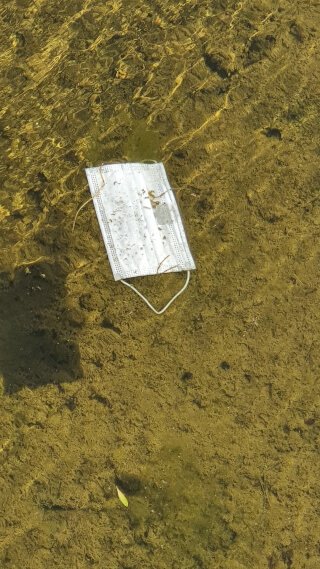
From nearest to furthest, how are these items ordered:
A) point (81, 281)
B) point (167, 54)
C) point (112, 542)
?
point (112, 542), point (81, 281), point (167, 54)

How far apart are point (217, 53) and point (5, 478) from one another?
109 inches

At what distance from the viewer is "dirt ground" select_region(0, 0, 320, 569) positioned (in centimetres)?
262

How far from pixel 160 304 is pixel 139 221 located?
0.50 meters

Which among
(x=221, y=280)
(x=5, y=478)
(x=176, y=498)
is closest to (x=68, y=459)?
(x=5, y=478)

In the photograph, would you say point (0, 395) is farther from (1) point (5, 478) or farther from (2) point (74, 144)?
(2) point (74, 144)

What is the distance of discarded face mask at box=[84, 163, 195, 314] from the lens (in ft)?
9.26

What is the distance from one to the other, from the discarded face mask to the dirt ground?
6 cm

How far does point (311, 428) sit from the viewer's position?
279 centimetres

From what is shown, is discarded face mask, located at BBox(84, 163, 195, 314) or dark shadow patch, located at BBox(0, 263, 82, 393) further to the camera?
discarded face mask, located at BBox(84, 163, 195, 314)

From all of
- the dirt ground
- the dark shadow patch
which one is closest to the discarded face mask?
the dirt ground

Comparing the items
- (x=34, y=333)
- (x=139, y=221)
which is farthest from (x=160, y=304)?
(x=34, y=333)

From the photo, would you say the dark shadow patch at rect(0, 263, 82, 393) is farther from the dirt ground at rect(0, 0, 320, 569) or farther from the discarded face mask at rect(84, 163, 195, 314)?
the discarded face mask at rect(84, 163, 195, 314)

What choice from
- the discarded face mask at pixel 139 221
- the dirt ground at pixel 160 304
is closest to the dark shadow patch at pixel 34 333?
the dirt ground at pixel 160 304

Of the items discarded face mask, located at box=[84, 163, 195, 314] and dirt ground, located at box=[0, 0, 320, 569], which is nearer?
dirt ground, located at box=[0, 0, 320, 569]
